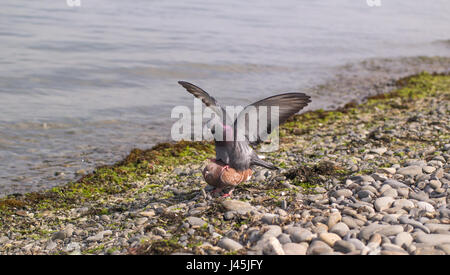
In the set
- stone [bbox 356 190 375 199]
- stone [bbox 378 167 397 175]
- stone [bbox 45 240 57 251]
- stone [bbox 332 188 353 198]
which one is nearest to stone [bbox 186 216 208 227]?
stone [bbox 45 240 57 251]

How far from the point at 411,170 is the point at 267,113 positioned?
89.8 inches

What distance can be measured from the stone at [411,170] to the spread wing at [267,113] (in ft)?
5.91

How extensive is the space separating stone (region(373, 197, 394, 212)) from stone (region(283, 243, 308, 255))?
1.31 m

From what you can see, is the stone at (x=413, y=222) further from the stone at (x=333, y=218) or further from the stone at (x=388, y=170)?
the stone at (x=388, y=170)

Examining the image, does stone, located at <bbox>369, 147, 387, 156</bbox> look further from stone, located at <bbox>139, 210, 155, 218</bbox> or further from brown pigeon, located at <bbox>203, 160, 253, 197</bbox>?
stone, located at <bbox>139, 210, 155, 218</bbox>

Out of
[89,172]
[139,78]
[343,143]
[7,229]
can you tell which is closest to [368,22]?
[139,78]

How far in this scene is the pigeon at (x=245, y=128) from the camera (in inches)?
219

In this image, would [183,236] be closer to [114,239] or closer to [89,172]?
[114,239]

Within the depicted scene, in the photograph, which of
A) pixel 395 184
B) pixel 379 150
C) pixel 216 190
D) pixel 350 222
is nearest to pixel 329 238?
pixel 350 222

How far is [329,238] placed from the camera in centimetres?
430

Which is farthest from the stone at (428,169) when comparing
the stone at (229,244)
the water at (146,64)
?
the water at (146,64)

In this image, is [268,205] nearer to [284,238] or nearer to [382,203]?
[284,238]

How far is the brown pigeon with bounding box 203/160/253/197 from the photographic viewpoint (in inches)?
229
